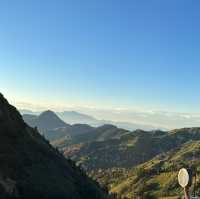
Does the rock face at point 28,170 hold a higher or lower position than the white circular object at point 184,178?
lower

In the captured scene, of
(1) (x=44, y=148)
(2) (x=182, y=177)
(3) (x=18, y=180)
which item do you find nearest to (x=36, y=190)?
(3) (x=18, y=180)

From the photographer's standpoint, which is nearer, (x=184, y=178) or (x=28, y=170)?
(x=184, y=178)

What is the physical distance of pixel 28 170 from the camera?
101 m

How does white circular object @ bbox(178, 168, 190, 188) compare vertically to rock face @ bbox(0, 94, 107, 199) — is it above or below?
above

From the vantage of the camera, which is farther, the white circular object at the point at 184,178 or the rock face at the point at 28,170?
the rock face at the point at 28,170

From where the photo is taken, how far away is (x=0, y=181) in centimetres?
8425

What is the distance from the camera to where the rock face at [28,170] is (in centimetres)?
8844

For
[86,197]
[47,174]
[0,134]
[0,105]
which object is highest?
[0,105]

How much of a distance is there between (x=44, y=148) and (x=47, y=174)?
24447 mm

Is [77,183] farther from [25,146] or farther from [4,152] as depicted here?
[4,152]

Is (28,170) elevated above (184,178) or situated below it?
below

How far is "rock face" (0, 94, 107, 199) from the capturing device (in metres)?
88.4

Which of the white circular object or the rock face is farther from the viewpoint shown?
the rock face

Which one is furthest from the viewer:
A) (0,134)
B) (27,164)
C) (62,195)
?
(0,134)
